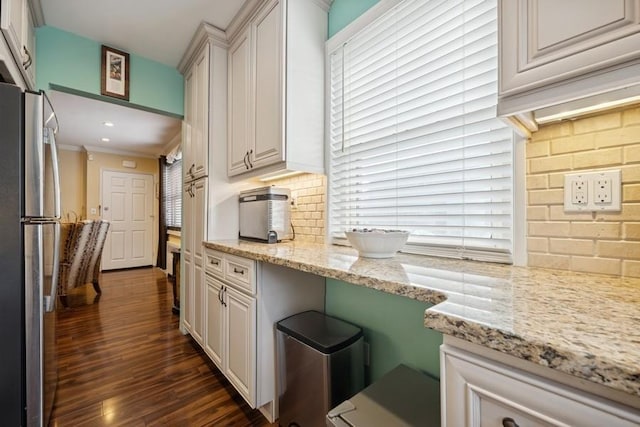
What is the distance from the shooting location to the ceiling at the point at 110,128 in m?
3.48

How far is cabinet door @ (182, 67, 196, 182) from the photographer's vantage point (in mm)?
2601

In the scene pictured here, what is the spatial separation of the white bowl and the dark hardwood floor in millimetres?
1154

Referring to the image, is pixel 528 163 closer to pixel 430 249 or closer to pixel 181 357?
pixel 430 249

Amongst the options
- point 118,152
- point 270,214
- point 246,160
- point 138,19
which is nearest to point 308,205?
point 270,214

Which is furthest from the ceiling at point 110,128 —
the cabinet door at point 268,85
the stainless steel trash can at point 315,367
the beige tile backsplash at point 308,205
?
the stainless steel trash can at point 315,367

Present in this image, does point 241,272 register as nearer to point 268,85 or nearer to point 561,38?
point 268,85

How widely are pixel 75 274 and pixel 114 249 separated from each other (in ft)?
7.37

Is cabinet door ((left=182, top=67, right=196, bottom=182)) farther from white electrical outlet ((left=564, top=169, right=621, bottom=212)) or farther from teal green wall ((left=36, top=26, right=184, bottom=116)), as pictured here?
white electrical outlet ((left=564, top=169, right=621, bottom=212))

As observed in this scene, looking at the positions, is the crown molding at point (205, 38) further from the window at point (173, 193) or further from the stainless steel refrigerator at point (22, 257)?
the window at point (173, 193)

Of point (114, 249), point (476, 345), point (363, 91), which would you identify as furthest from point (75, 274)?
point (476, 345)

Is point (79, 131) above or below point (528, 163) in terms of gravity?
above

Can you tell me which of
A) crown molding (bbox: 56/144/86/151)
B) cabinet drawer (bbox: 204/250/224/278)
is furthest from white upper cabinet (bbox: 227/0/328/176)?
crown molding (bbox: 56/144/86/151)

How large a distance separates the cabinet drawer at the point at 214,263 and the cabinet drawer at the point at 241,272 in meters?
0.09

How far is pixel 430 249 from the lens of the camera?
1305 millimetres
